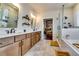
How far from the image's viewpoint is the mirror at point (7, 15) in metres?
3.35

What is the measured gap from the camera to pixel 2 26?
344 cm

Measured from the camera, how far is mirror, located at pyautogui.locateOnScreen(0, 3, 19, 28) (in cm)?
335

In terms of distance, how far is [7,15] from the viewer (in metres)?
3.69

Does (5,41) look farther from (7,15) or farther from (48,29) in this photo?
(48,29)

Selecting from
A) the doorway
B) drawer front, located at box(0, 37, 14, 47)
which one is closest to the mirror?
drawer front, located at box(0, 37, 14, 47)

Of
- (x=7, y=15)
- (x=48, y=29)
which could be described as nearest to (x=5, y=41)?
(x=7, y=15)

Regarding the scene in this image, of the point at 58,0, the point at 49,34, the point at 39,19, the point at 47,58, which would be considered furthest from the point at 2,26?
the point at 49,34

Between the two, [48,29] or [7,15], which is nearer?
[7,15]

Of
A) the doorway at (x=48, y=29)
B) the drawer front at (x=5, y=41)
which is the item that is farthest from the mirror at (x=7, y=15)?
the doorway at (x=48, y=29)

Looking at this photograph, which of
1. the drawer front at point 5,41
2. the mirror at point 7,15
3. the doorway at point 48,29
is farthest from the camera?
the doorway at point 48,29

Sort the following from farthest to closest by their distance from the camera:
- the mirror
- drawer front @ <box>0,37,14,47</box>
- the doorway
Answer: the doorway
the mirror
drawer front @ <box>0,37,14,47</box>

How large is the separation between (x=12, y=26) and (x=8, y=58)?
10.5ft

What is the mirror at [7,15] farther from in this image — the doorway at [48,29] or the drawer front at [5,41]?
the doorway at [48,29]

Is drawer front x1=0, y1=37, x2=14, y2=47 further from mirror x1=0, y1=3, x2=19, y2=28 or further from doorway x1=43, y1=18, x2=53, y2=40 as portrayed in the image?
doorway x1=43, y1=18, x2=53, y2=40
